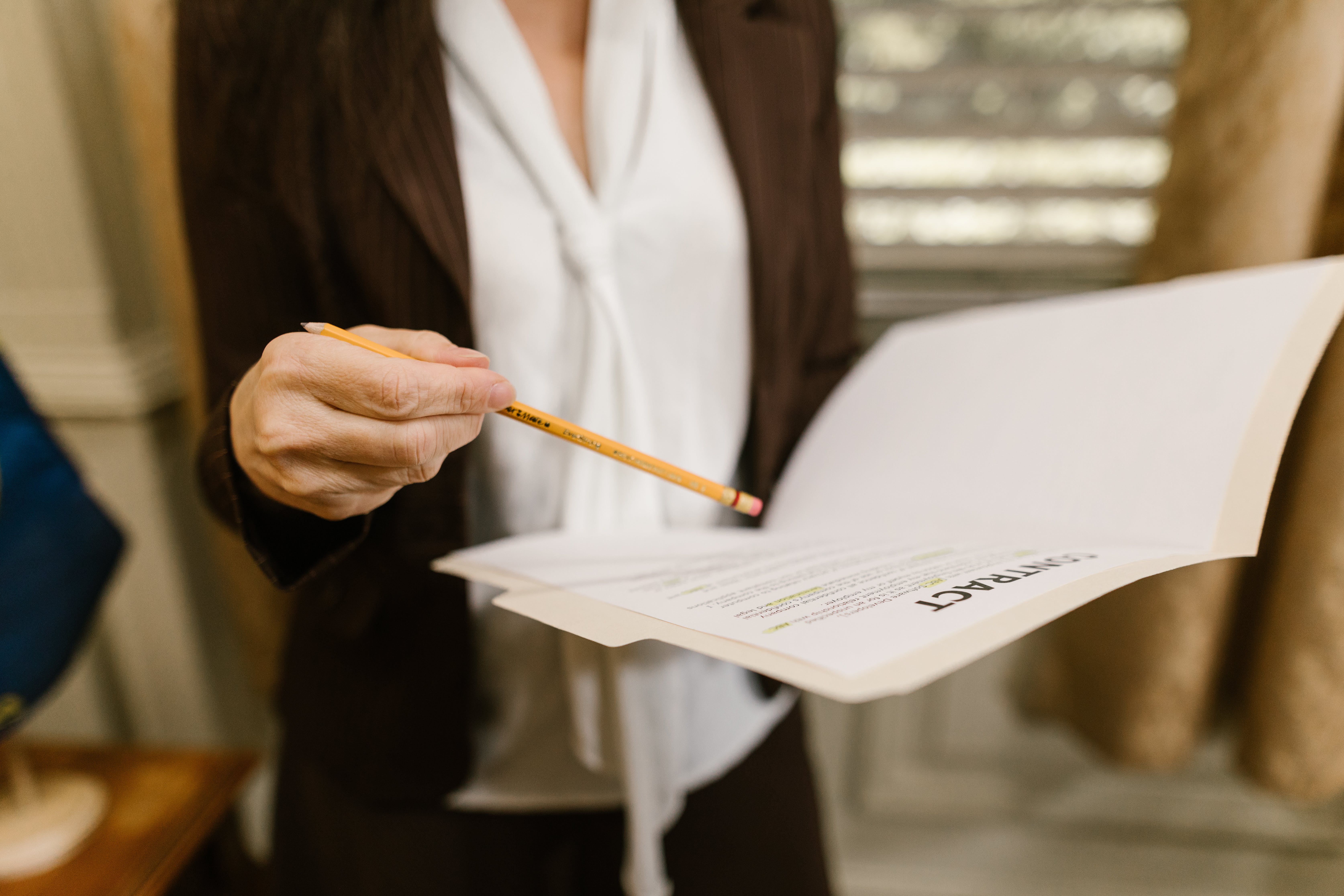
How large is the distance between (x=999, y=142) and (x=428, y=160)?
2.19 ft

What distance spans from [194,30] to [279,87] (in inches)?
2.5

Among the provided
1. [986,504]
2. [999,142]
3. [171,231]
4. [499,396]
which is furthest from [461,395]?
[999,142]

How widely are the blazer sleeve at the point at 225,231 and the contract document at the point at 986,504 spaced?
0.69 feet

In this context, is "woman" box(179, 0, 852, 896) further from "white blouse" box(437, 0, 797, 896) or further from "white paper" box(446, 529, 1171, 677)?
"white paper" box(446, 529, 1171, 677)

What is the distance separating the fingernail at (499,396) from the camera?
0.33m

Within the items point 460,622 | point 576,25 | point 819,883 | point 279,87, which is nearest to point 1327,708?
point 819,883

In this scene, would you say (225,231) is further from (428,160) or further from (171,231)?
(171,231)

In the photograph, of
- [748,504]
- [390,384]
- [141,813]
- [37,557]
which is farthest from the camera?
[141,813]

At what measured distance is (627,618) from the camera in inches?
13.0

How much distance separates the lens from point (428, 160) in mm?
479

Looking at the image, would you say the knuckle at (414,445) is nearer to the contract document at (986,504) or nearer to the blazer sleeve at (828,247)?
the contract document at (986,504)

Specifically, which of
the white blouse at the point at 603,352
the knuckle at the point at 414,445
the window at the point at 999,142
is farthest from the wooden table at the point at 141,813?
the window at the point at 999,142

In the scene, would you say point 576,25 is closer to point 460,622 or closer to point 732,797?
point 460,622

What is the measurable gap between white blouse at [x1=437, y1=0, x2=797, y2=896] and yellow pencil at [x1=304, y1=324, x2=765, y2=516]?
11cm
